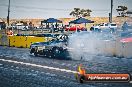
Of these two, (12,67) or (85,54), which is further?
(85,54)

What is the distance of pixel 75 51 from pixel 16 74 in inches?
251

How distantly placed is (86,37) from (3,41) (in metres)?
11.3

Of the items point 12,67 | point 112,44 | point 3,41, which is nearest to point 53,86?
point 12,67

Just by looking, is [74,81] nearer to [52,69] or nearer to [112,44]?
[52,69]

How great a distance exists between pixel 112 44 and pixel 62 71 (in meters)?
7.76

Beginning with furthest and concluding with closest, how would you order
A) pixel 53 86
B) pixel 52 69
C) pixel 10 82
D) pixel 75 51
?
pixel 75 51 → pixel 52 69 → pixel 10 82 → pixel 53 86

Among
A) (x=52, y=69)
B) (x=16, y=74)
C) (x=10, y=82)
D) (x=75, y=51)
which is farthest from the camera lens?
(x=75, y=51)

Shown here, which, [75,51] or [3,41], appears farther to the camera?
[3,41]

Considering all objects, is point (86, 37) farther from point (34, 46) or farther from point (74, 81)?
point (74, 81)

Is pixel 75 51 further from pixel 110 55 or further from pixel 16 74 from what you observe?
pixel 16 74

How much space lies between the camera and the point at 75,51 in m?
17.2

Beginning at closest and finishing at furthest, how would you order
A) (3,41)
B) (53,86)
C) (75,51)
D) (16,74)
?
(53,86) → (16,74) → (75,51) → (3,41)

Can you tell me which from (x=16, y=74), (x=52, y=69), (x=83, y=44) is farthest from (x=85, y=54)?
(x=16, y=74)

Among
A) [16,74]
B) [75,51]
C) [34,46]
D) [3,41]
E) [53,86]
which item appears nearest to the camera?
[53,86]
